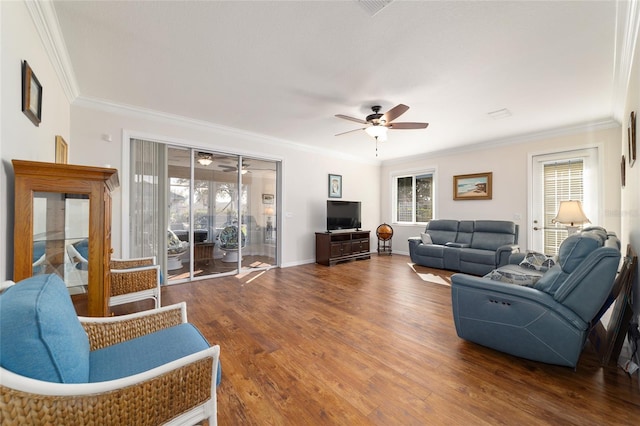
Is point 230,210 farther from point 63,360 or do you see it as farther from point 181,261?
point 63,360

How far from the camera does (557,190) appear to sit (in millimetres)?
4570

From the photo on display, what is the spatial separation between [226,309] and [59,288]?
2057mm

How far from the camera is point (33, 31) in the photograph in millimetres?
1858

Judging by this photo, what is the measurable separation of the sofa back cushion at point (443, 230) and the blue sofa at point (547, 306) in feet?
10.9

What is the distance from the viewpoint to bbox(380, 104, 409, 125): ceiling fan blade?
2.88m

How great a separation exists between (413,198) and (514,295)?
16.4ft

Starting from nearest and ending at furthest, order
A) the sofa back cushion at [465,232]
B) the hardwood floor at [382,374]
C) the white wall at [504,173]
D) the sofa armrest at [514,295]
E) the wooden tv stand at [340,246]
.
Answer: the hardwood floor at [382,374], the sofa armrest at [514,295], the white wall at [504,173], the sofa back cushion at [465,232], the wooden tv stand at [340,246]

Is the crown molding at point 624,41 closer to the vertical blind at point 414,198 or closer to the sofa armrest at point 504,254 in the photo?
the sofa armrest at point 504,254

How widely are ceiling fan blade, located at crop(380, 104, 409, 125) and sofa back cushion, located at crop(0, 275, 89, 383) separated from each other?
3.05 meters

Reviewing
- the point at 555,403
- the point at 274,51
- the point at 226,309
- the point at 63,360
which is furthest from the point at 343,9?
the point at 226,309

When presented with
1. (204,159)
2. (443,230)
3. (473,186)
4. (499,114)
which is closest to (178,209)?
(204,159)

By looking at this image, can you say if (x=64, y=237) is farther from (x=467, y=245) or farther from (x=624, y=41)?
(x=467, y=245)

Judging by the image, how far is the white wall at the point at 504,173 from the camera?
401 cm

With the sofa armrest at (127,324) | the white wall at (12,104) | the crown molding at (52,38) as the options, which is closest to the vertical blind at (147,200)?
the crown molding at (52,38)
